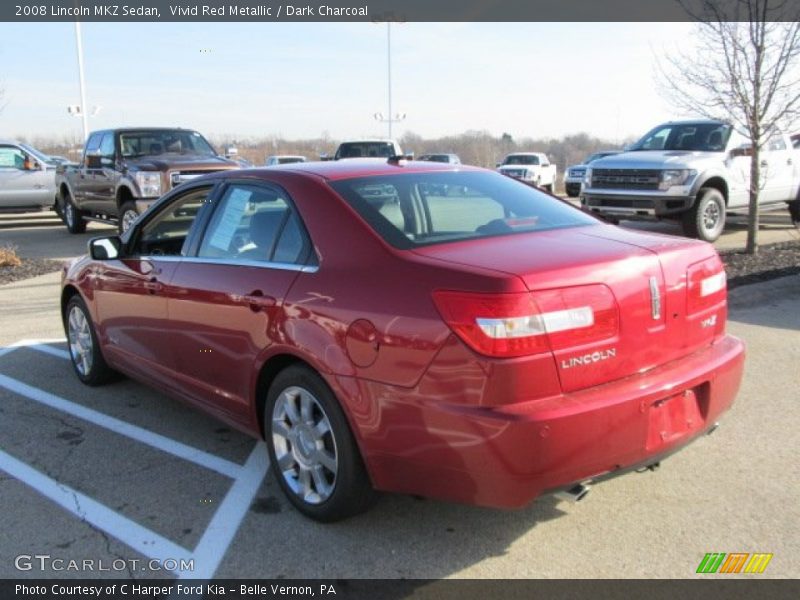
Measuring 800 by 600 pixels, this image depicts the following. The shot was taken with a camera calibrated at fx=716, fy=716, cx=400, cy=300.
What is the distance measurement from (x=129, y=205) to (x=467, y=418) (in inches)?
450

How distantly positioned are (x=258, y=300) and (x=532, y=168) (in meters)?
26.0

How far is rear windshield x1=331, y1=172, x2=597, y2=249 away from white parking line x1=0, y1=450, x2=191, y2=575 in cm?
170

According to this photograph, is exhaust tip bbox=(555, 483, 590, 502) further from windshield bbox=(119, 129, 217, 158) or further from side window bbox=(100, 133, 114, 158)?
side window bbox=(100, 133, 114, 158)

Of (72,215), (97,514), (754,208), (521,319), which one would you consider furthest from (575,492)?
(72,215)

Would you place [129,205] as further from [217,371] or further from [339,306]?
[339,306]

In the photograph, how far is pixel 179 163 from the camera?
1235 centimetres

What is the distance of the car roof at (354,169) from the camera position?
370 cm

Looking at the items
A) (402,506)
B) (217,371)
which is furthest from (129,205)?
(402,506)

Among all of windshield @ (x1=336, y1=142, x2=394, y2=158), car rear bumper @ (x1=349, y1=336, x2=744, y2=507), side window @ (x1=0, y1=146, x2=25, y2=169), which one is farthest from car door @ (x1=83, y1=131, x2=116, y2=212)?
Result: car rear bumper @ (x1=349, y1=336, x2=744, y2=507)

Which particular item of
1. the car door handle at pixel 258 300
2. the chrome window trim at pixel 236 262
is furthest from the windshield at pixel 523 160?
the car door handle at pixel 258 300

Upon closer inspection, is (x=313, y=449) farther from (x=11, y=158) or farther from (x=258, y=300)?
(x=11, y=158)

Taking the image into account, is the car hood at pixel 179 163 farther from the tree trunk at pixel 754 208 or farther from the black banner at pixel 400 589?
the black banner at pixel 400 589

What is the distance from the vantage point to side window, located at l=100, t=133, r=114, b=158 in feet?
44.3

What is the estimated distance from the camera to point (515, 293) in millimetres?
2643
